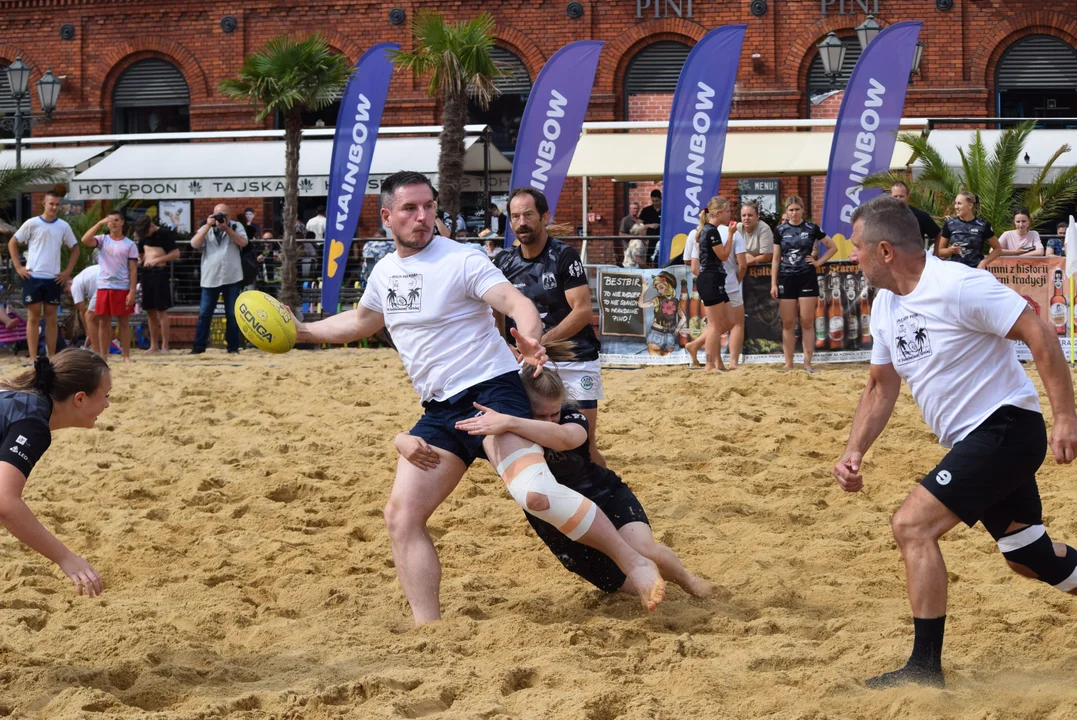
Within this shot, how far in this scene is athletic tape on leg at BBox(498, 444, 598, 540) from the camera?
4.66 m

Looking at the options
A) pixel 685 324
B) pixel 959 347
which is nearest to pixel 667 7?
pixel 685 324

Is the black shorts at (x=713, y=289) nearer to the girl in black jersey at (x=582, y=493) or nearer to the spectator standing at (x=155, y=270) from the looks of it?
the spectator standing at (x=155, y=270)

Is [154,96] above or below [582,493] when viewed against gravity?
above

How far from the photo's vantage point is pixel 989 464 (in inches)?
160

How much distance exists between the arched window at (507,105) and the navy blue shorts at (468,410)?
21957 millimetres

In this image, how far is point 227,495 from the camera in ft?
24.5

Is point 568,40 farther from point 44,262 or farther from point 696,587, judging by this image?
point 696,587

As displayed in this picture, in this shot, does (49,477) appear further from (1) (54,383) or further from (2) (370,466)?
(1) (54,383)

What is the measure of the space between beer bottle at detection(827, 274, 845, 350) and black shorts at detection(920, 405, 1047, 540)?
9.68m

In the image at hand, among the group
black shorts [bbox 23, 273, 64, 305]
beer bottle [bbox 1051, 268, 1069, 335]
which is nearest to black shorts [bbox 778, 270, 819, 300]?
beer bottle [bbox 1051, 268, 1069, 335]

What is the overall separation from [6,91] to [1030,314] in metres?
28.9

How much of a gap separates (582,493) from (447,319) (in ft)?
3.09

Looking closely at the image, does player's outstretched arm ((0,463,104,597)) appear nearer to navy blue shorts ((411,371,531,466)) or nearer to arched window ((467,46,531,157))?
navy blue shorts ((411,371,531,466))

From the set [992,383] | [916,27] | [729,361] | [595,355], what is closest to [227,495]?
[595,355]
